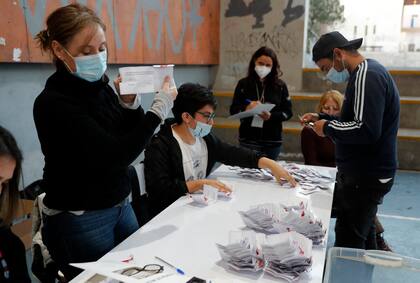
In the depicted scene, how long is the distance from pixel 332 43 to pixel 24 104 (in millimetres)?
1998

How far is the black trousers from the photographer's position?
6.04ft

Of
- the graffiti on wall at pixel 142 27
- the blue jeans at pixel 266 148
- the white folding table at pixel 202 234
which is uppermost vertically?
the graffiti on wall at pixel 142 27

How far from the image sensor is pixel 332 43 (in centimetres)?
185

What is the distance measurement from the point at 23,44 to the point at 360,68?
2.02 meters

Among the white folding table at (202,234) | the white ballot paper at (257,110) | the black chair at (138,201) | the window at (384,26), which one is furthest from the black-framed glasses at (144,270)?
the window at (384,26)

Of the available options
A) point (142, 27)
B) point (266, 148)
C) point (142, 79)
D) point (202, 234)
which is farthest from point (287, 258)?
point (142, 27)

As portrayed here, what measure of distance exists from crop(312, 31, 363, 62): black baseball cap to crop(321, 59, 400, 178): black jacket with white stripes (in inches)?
4.7

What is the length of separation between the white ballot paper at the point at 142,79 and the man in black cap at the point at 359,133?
0.87m

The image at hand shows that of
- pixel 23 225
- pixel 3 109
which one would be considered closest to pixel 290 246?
pixel 23 225

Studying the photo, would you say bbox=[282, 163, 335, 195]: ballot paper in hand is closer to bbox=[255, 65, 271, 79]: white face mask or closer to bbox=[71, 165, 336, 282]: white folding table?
bbox=[71, 165, 336, 282]: white folding table

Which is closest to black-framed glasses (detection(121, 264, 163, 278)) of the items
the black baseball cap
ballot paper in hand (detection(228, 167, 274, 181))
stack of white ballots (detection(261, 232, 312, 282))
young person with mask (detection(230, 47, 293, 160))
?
stack of white ballots (detection(261, 232, 312, 282))

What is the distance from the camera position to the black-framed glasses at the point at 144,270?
0.99 metres

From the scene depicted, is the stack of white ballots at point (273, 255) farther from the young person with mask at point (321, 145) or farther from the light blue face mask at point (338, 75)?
the young person with mask at point (321, 145)

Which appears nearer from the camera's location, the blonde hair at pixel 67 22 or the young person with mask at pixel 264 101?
the blonde hair at pixel 67 22
